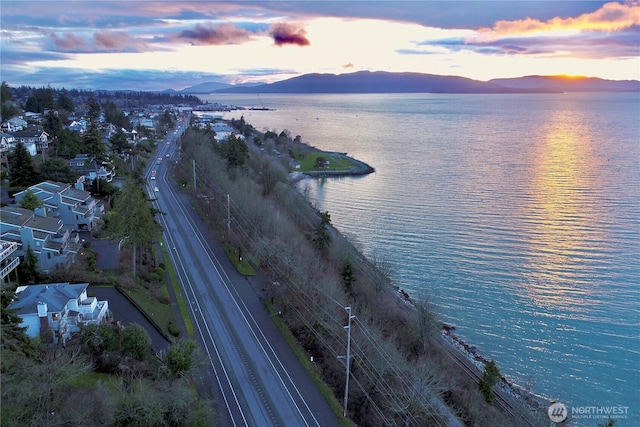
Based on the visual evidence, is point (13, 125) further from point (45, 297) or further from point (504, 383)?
point (504, 383)

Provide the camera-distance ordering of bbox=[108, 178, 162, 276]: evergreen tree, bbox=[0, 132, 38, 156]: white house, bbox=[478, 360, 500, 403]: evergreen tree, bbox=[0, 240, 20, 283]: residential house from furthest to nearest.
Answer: bbox=[0, 132, 38, 156]: white house < bbox=[108, 178, 162, 276]: evergreen tree < bbox=[0, 240, 20, 283]: residential house < bbox=[478, 360, 500, 403]: evergreen tree

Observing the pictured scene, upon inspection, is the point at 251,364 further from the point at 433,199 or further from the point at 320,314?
the point at 433,199

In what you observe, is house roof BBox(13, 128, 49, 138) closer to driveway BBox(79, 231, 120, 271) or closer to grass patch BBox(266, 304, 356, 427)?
driveway BBox(79, 231, 120, 271)

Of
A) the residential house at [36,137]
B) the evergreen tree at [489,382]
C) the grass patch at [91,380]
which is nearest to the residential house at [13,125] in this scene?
the residential house at [36,137]

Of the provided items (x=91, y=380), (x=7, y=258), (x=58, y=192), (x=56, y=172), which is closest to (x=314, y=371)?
(x=91, y=380)

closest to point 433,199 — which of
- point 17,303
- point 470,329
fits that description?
point 470,329

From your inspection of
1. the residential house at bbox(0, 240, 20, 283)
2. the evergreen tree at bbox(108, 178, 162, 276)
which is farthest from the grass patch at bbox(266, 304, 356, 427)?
the residential house at bbox(0, 240, 20, 283)

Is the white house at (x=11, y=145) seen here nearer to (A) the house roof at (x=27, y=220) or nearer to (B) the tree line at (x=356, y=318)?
(B) the tree line at (x=356, y=318)
